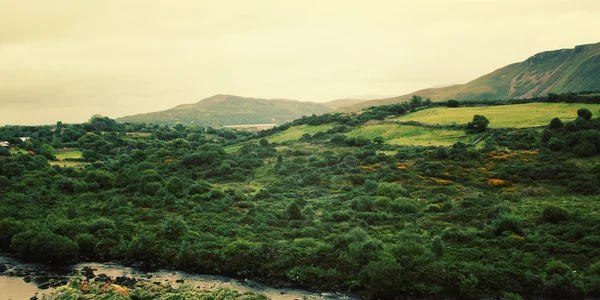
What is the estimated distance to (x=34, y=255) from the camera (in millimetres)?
38406

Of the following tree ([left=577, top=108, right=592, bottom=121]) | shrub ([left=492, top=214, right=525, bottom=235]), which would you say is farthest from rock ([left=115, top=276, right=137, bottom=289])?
tree ([left=577, top=108, right=592, bottom=121])

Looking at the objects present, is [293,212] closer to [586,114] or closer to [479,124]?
[479,124]

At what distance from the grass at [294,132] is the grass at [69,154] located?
50843 millimetres

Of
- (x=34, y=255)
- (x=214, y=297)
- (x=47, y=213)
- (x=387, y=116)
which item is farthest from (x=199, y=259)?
(x=387, y=116)

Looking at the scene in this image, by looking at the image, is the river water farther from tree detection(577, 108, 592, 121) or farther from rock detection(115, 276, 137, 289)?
tree detection(577, 108, 592, 121)

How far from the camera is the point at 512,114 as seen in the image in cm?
8750

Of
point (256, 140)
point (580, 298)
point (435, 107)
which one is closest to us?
point (580, 298)

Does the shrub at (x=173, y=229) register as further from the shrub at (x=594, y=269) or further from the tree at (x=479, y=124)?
the tree at (x=479, y=124)

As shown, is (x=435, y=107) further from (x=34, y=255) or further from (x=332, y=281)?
(x=34, y=255)

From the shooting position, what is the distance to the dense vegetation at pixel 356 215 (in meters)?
30.4

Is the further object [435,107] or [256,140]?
[256,140]

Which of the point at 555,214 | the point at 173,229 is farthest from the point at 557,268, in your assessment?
the point at 173,229

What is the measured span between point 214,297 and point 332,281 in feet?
30.2

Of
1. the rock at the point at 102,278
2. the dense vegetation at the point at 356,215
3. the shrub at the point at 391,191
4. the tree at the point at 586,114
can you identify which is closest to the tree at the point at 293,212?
the dense vegetation at the point at 356,215
